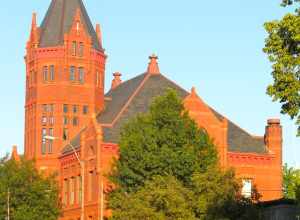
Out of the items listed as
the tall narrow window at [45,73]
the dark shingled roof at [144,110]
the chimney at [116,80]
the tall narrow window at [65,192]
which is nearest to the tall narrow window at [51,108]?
the tall narrow window at [45,73]

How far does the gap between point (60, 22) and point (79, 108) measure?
29.3 feet

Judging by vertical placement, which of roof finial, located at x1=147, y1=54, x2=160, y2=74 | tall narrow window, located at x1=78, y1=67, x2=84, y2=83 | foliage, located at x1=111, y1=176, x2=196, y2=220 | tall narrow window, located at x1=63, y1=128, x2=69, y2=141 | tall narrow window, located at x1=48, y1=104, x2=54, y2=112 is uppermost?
roof finial, located at x1=147, y1=54, x2=160, y2=74

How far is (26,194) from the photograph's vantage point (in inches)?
3927

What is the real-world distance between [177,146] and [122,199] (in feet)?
23.0

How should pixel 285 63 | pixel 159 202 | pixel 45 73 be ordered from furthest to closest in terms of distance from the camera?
pixel 45 73, pixel 159 202, pixel 285 63

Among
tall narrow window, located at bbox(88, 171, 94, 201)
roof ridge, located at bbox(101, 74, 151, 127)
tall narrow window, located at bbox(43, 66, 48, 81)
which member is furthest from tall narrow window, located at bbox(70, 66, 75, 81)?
tall narrow window, located at bbox(88, 171, 94, 201)

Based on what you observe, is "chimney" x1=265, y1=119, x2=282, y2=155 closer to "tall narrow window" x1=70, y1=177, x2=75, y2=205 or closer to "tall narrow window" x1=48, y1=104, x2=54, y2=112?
"tall narrow window" x1=70, y1=177, x2=75, y2=205

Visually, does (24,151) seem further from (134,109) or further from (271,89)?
(271,89)

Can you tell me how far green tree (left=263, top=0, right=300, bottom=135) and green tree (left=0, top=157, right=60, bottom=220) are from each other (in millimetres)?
51867

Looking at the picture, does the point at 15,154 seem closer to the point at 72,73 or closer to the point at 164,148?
the point at 72,73

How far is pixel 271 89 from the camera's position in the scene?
48938mm

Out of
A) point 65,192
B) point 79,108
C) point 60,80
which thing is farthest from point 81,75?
point 65,192

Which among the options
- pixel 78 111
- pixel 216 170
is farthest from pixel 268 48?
pixel 78 111

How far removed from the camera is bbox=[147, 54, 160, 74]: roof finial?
11388 centimetres
